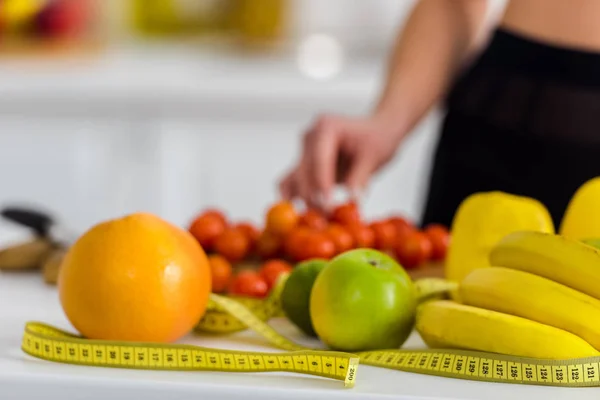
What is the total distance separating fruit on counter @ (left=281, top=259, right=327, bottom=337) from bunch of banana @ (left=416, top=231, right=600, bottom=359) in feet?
0.35

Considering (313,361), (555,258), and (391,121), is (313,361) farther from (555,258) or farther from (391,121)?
(391,121)

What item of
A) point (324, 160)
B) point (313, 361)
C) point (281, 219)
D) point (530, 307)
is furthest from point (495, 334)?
point (324, 160)

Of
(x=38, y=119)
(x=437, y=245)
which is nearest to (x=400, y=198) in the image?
(x=38, y=119)

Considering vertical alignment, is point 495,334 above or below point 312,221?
above

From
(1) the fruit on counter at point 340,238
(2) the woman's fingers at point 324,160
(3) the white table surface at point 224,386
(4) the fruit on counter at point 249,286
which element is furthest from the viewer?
(2) the woman's fingers at point 324,160

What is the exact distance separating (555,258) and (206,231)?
502 mm

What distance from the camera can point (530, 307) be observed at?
0.69m

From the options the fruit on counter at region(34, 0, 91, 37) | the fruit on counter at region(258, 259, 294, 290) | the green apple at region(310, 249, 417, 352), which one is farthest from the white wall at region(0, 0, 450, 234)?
the green apple at region(310, 249, 417, 352)

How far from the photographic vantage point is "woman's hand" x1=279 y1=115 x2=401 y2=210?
127 cm

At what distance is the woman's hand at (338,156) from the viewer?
127 centimetres

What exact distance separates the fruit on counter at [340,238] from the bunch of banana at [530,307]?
302 mm

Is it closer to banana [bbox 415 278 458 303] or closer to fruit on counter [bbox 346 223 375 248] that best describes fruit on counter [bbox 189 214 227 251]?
fruit on counter [bbox 346 223 375 248]

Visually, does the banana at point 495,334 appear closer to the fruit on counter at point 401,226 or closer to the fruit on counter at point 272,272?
the fruit on counter at point 272,272

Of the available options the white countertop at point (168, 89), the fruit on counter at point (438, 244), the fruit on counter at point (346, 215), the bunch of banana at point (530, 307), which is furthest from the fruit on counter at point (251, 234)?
the white countertop at point (168, 89)
